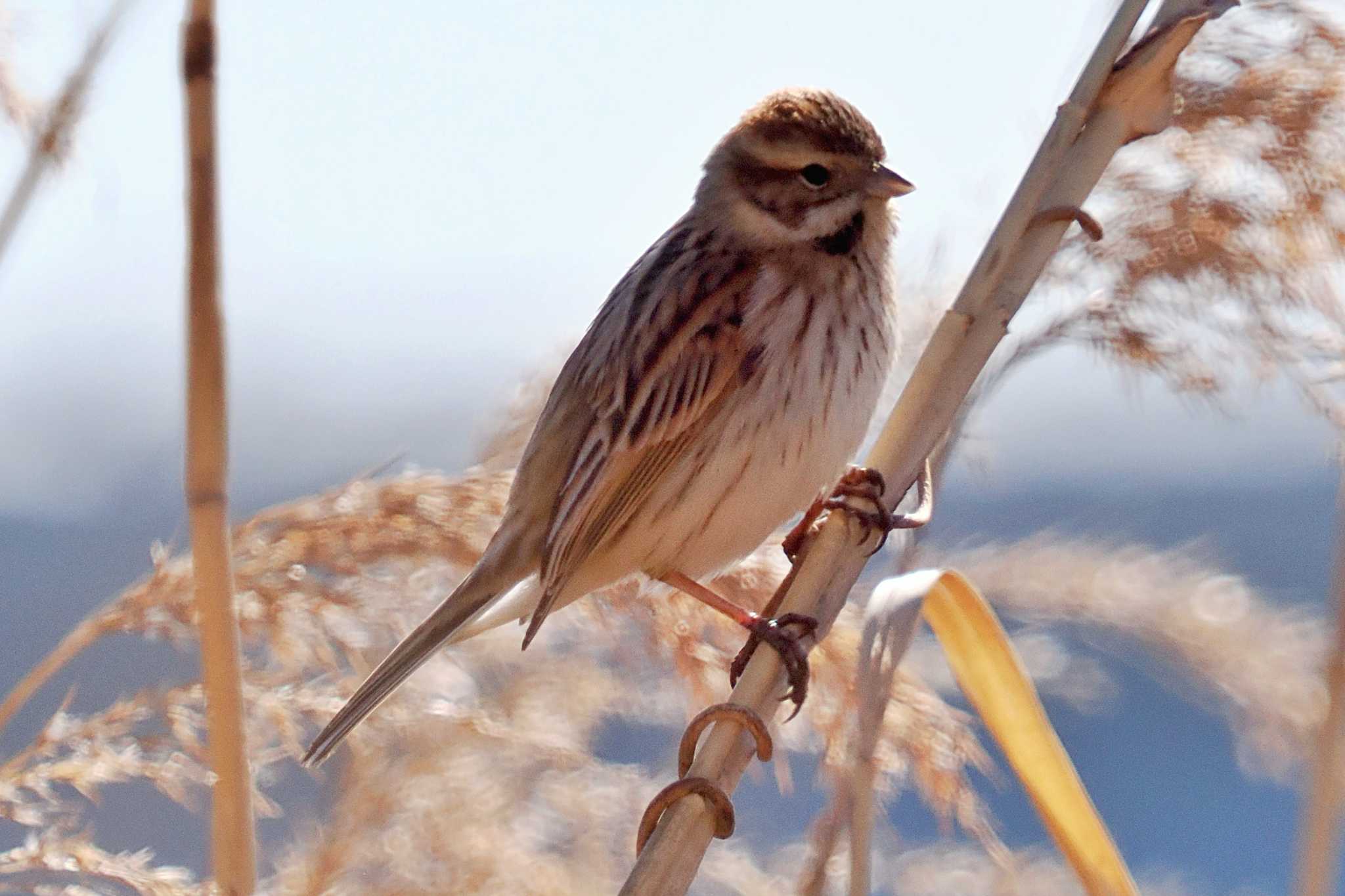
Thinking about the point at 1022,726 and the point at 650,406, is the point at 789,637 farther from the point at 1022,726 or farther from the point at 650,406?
the point at 650,406

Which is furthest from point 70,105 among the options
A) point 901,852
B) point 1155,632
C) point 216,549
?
point 901,852

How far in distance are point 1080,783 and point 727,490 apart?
0.82m

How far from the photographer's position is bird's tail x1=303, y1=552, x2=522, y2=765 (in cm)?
219

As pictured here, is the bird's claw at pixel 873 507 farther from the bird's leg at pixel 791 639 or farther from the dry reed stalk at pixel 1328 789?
the dry reed stalk at pixel 1328 789

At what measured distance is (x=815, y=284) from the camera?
2.53m

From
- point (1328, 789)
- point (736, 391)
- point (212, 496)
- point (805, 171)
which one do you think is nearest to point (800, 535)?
point (736, 391)

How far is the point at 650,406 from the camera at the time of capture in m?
2.53

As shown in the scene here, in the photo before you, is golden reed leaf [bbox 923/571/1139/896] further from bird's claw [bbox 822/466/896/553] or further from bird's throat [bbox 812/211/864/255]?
bird's throat [bbox 812/211/864/255]

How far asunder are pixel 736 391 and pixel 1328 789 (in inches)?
40.6

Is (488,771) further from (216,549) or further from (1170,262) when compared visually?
(1170,262)

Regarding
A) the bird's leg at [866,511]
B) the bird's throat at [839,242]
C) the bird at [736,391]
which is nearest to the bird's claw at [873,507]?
the bird's leg at [866,511]

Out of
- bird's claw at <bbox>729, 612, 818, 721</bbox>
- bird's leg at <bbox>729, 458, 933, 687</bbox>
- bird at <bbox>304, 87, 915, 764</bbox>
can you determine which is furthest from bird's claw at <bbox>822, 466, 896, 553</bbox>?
bird at <bbox>304, 87, 915, 764</bbox>

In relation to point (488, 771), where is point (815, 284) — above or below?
above

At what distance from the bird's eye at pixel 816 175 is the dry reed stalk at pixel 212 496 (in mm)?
1001
